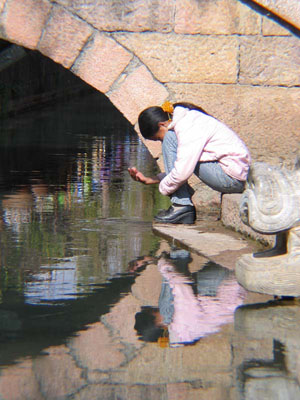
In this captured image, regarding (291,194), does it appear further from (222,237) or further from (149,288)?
(222,237)

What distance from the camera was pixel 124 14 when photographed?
18.8ft

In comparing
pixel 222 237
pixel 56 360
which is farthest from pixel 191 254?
pixel 56 360

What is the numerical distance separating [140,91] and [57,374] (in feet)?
11.7

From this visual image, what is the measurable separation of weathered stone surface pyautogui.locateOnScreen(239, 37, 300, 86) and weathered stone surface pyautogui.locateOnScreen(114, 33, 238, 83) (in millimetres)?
80

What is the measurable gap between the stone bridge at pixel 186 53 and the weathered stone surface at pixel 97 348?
3.09 m

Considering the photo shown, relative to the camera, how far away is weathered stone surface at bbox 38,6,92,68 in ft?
18.8

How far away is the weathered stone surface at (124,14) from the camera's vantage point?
5.71 metres

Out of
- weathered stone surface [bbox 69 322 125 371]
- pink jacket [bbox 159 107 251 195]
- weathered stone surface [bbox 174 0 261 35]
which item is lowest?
weathered stone surface [bbox 69 322 125 371]

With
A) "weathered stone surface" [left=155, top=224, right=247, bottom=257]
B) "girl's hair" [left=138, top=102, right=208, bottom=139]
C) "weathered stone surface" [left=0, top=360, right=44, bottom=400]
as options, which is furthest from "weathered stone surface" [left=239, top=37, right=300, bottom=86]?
"weathered stone surface" [left=0, top=360, right=44, bottom=400]

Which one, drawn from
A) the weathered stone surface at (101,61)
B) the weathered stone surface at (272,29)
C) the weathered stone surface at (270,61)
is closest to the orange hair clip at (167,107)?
the weathered stone surface at (101,61)

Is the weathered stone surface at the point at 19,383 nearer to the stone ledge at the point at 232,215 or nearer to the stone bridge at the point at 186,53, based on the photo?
the stone ledge at the point at 232,215

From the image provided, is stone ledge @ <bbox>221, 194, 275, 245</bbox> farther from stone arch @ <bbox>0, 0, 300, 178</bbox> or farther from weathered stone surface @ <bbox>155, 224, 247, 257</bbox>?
stone arch @ <bbox>0, 0, 300, 178</bbox>

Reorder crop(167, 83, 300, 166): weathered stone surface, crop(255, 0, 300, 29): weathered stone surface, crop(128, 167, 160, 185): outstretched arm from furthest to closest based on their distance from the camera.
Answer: crop(167, 83, 300, 166): weathered stone surface
crop(255, 0, 300, 29): weathered stone surface
crop(128, 167, 160, 185): outstretched arm

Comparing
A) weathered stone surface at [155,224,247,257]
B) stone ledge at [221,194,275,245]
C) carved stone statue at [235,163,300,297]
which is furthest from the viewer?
stone ledge at [221,194,275,245]
